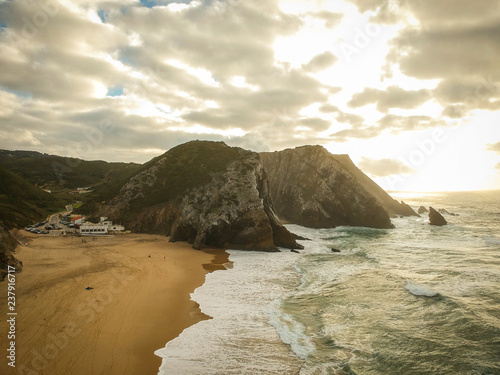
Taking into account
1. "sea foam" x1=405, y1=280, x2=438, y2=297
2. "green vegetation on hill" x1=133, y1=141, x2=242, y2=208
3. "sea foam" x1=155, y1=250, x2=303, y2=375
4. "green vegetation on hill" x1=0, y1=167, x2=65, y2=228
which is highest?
"green vegetation on hill" x1=133, y1=141, x2=242, y2=208

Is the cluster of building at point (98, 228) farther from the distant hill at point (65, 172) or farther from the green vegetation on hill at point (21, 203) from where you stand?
the distant hill at point (65, 172)

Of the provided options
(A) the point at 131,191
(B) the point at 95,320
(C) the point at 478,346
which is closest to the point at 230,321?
(B) the point at 95,320

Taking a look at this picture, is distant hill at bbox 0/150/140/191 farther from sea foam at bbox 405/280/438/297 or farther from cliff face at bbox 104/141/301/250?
sea foam at bbox 405/280/438/297

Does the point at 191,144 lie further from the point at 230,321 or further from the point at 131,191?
the point at 230,321

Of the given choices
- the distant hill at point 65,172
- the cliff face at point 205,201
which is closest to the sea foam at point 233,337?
the cliff face at point 205,201

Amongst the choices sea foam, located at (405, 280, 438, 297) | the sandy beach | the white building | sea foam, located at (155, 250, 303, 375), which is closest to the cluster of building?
the white building
